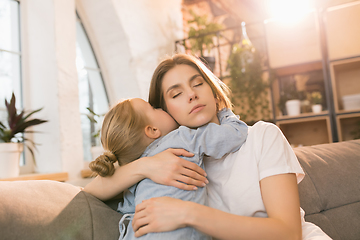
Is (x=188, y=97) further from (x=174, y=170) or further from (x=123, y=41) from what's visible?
(x=123, y=41)

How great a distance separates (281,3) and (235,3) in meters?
1.65

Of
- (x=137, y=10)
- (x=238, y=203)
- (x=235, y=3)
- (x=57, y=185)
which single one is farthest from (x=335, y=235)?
(x=235, y=3)

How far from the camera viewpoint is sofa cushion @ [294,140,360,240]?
1.39 m

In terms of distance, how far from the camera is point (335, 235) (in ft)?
4.46

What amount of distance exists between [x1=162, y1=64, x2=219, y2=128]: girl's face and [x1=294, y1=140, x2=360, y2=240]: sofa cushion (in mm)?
620

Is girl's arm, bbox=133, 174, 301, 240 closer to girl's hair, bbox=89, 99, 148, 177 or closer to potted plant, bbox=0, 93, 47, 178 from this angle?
girl's hair, bbox=89, 99, 148, 177

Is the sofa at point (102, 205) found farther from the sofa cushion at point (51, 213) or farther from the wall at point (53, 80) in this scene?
the wall at point (53, 80)

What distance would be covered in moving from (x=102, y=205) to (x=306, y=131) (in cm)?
309

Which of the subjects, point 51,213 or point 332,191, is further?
point 332,191

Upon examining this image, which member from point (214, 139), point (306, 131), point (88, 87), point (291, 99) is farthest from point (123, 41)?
point (214, 139)

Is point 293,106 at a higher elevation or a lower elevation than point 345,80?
lower

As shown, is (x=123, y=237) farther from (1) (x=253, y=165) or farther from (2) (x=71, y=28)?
(2) (x=71, y=28)

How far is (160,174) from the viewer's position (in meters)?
0.96

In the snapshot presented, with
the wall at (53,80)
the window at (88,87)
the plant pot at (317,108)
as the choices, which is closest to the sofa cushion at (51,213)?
the wall at (53,80)
